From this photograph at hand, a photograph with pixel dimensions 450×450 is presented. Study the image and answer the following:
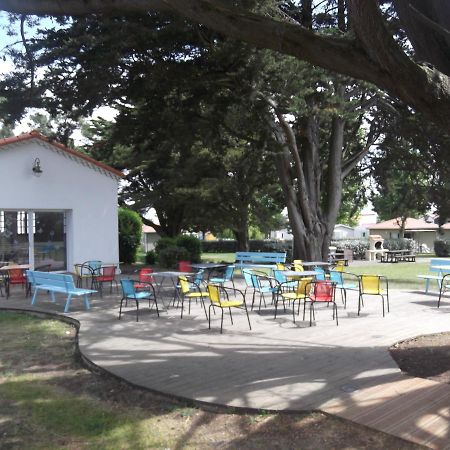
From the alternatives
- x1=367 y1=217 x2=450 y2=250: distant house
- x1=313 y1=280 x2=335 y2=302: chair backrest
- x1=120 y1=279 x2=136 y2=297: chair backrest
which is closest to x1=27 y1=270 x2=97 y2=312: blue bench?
x1=120 y1=279 x2=136 y2=297: chair backrest

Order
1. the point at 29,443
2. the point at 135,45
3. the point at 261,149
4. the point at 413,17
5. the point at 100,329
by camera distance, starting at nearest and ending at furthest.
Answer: the point at 29,443
the point at 413,17
the point at 100,329
the point at 135,45
the point at 261,149

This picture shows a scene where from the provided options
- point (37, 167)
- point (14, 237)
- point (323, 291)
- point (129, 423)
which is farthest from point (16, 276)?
point (129, 423)

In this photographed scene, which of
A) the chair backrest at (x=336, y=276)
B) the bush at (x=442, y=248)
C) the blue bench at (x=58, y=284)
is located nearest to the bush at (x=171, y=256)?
the blue bench at (x=58, y=284)

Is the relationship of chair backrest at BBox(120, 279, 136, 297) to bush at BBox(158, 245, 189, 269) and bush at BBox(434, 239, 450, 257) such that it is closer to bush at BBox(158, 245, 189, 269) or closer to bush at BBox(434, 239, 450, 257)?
bush at BBox(158, 245, 189, 269)

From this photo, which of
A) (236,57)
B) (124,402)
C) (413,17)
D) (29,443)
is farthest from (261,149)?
(29,443)

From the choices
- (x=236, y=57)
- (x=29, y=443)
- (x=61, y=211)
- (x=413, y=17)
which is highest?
(x=236, y=57)

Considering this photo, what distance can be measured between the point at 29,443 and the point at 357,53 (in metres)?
5.00

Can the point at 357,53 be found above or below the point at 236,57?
below

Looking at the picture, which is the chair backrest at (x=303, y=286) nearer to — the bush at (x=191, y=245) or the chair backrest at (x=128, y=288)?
the chair backrest at (x=128, y=288)

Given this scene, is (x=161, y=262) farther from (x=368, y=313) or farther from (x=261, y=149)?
(x=368, y=313)

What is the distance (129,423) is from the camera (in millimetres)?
5141

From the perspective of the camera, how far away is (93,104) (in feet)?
38.8

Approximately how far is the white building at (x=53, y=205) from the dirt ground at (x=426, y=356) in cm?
1336

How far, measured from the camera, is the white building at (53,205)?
681 inches
